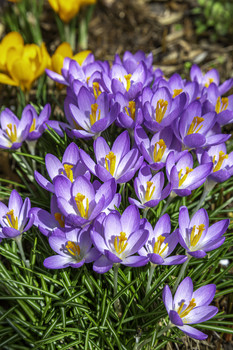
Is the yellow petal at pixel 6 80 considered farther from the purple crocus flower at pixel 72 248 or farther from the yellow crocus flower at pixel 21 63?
the purple crocus flower at pixel 72 248

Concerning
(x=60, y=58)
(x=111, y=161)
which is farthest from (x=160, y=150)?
(x=60, y=58)

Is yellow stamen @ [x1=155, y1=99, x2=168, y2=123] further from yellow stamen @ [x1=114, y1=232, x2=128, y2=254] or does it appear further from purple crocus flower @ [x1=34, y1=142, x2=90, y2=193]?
yellow stamen @ [x1=114, y1=232, x2=128, y2=254]

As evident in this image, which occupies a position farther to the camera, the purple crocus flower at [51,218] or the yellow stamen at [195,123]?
the yellow stamen at [195,123]

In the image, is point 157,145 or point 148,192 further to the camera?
point 157,145

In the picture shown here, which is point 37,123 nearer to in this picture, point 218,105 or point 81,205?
point 81,205

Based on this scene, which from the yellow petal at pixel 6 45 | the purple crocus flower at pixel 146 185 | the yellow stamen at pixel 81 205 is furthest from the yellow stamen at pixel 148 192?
the yellow petal at pixel 6 45
